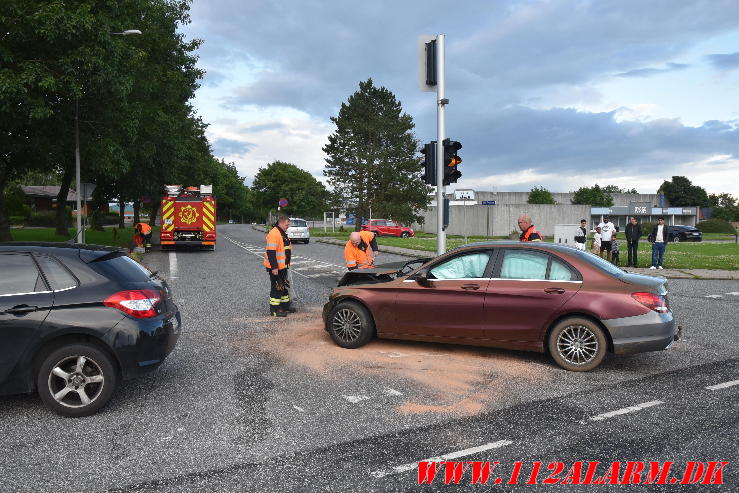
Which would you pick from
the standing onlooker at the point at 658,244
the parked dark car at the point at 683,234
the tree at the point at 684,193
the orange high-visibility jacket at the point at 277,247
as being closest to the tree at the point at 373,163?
the parked dark car at the point at 683,234

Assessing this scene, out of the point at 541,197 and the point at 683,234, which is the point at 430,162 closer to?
the point at 683,234

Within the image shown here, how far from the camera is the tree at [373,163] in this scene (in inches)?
2080

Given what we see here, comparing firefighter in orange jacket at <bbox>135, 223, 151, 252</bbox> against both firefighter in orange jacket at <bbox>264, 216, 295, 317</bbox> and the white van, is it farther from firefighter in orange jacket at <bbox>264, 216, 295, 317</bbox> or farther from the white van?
firefighter in orange jacket at <bbox>264, 216, 295, 317</bbox>

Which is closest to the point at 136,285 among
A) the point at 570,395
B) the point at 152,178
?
the point at 570,395

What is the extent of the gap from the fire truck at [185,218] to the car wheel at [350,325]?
67.0 ft

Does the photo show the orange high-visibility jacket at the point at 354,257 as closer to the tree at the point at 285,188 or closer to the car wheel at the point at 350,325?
the car wheel at the point at 350,325

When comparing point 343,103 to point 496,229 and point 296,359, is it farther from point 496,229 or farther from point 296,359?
point 296,359

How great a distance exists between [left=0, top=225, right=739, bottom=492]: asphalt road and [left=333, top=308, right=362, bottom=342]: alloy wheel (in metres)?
0.22

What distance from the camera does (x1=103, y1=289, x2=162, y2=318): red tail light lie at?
15.7ft

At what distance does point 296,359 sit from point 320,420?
6.70ft

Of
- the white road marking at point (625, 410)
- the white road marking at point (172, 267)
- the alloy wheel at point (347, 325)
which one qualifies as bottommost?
the white road marking at point (625, 410)

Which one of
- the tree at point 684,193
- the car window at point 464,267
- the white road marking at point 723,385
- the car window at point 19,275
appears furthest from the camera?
the tree at point 684,193

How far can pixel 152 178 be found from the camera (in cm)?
3256

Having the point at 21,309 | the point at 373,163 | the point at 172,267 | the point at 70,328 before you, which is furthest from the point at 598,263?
the point at 373,163
